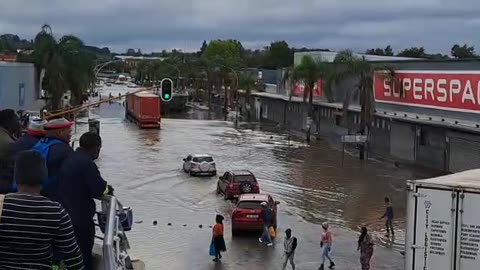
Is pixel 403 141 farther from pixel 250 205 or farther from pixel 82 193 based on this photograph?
pixel 82 193

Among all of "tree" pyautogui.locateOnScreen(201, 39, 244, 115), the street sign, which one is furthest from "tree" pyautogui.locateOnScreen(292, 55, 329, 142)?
"tree" pyautogui.locateOnScreen(201, 39, 244, 115)

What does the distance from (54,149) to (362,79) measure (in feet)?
137

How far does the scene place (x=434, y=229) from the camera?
1089cm

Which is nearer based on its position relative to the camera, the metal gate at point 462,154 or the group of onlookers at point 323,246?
the group of onlookers at point 323,246

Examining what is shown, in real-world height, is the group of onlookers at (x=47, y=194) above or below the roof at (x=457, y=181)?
above

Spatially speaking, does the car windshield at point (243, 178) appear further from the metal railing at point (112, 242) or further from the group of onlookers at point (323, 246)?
the metal railing at point (112, 242)

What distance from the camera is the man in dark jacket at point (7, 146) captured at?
22.4ft

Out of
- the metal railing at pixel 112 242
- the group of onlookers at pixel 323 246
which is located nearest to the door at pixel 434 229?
the metal railing at pixel 112 242

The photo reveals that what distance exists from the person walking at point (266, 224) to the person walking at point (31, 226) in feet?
55.5

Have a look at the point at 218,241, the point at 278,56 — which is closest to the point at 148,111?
the point at 218,241

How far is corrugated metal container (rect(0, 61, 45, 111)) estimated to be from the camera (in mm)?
42156

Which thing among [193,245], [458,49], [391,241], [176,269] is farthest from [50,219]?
[458,49]

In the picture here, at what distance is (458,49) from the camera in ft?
453

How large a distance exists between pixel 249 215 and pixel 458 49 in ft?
403
